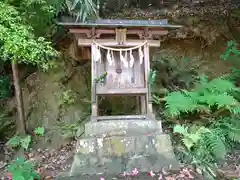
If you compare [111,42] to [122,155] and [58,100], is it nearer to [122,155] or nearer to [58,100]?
[122,155]

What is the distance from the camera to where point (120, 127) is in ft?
16.3

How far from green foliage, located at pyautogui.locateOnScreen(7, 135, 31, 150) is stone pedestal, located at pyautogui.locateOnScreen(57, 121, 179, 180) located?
6.31 ft

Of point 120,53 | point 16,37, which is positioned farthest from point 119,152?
point 16,37

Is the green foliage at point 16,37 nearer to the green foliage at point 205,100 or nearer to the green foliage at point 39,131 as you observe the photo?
the green foliage at point 39,131

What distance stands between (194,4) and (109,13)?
7.93 feet

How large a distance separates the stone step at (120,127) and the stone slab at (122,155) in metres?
0.14

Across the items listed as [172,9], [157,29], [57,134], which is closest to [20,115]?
[57,134]

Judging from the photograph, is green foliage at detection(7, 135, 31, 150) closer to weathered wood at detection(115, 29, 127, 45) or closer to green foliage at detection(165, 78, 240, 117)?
weathered wood at detection(115, 29, 127, 45)

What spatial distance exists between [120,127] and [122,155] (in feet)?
1.62

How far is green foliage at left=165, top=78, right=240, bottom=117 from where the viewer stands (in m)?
5.38

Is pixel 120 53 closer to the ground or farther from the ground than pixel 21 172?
farther from the ground

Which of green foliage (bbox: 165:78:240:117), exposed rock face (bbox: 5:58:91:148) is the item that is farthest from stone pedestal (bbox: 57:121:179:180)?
exposed rock face (bbox: 5:58:91:148)

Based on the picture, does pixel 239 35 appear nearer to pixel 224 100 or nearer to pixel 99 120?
pixel 224 100

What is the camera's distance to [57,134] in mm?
6672
